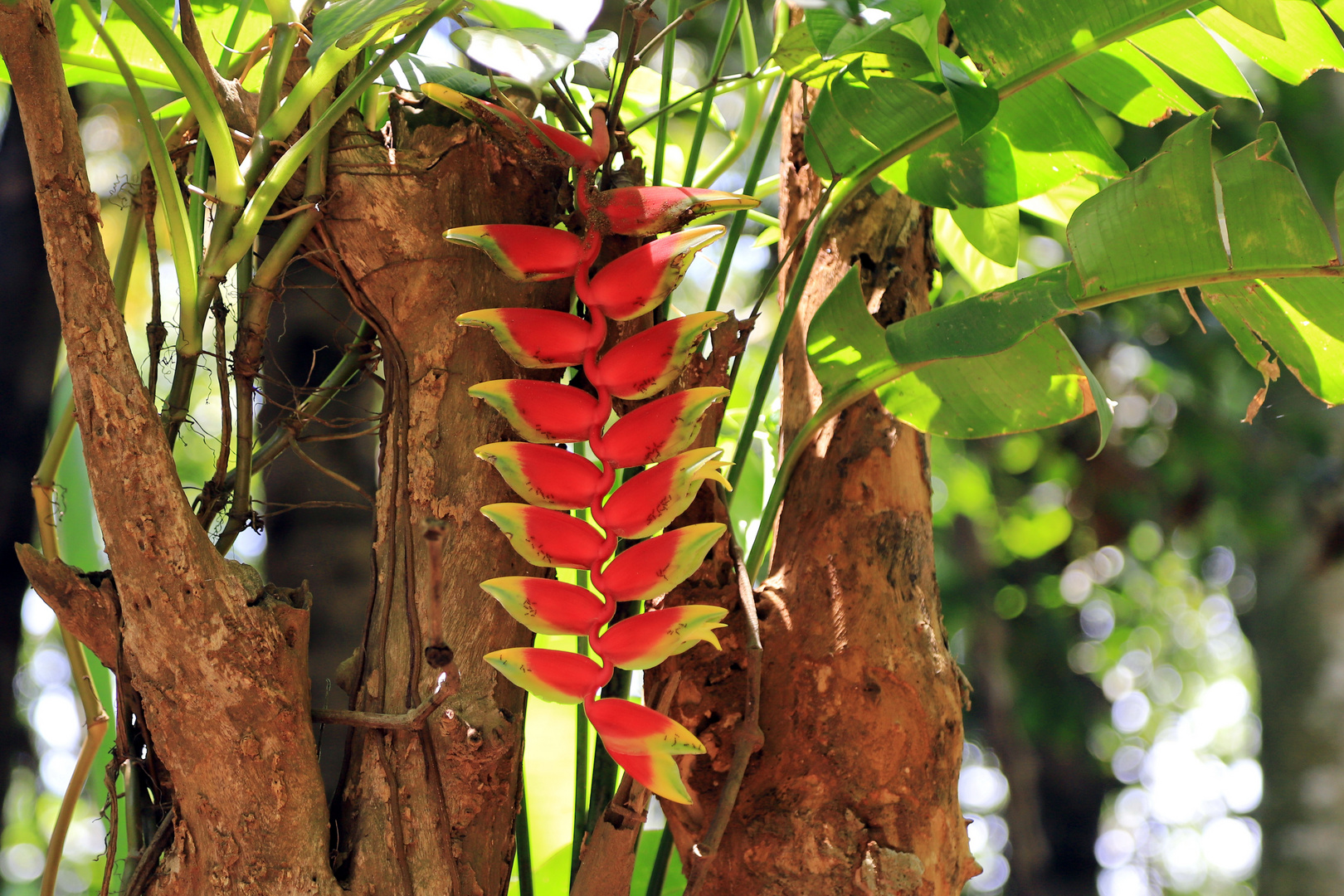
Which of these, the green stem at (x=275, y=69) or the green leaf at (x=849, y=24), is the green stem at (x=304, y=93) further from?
the green leaf at (x=849, y=24)

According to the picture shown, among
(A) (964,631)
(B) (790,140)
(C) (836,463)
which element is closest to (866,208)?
(B) (790,140)

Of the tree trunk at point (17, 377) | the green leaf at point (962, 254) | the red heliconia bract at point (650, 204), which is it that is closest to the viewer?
the red heliconia bract at point (650, 204)

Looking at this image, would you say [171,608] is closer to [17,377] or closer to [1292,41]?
[1292,41]

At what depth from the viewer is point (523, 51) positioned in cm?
41

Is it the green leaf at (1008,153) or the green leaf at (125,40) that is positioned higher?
the green leaf at (125,40)

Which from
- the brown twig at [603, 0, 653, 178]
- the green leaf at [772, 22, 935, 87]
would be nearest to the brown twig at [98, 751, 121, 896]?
the brown twig at [603, 0, 653, 178]

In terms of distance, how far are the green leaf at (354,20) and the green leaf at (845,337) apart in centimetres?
30

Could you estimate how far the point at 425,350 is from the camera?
520 mm

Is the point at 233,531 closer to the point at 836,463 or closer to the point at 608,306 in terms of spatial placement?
the point at 608,306

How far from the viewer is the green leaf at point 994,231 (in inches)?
27.7

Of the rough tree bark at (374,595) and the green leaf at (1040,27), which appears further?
the green leaf at (1040,27)

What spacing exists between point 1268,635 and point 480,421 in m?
2.81

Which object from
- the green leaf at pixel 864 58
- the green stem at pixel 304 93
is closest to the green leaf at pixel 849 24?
the green leaf at pixel 864 58

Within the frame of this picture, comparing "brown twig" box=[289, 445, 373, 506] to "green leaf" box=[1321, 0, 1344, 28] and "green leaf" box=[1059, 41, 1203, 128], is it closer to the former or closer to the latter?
"green leaf" box=[1059, 41, 1203, 128]
